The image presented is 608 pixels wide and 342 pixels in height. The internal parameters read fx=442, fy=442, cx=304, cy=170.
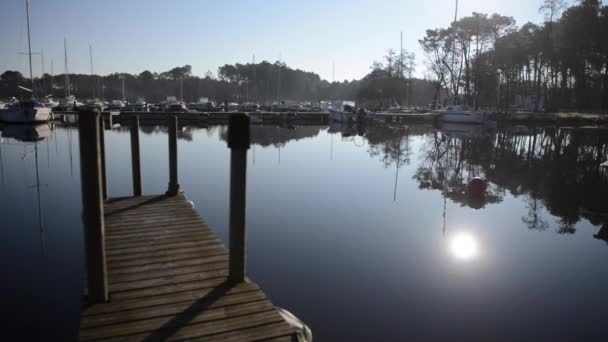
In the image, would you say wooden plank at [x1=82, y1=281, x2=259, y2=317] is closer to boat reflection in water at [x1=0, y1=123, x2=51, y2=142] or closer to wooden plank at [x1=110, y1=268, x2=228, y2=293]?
A: wooden plank at [x1=110, y1=268, x2=228, y2=293]

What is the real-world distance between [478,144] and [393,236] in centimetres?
2660

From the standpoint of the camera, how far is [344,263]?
9062mm

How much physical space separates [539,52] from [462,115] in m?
19.1

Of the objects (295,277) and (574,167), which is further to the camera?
(574,167)

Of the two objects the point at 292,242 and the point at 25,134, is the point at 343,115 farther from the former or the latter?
the point at 292,242

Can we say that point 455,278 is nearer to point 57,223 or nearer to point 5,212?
point 57,223

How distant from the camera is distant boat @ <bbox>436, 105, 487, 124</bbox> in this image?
5141 cm

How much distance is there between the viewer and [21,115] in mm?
40562

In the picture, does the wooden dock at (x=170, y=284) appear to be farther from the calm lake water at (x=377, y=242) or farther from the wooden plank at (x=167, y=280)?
the calm lake water at (x=377, y=242)

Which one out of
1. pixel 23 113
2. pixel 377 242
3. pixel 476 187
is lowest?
pixel 377 242

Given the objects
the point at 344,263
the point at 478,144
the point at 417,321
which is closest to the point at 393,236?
the point at 344,263

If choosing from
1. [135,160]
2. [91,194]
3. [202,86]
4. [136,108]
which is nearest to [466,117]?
[136,108]

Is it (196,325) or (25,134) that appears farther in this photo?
(25,134)

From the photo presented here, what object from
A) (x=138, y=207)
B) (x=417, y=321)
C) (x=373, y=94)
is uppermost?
(x=373, y=94)
